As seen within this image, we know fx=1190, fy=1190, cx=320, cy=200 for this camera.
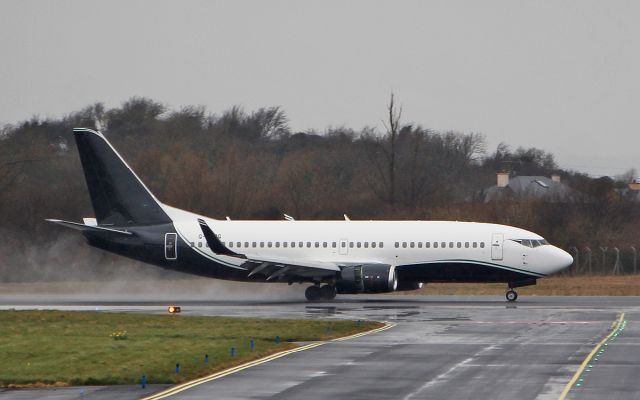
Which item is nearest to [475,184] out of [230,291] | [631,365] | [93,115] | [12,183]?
[93,115]

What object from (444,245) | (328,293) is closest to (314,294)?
(328,293)

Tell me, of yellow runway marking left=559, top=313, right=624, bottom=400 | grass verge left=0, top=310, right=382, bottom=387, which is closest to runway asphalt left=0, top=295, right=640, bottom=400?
yellow runway marking left=559, top=313, right=624, bottom=400

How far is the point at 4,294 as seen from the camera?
56.3m

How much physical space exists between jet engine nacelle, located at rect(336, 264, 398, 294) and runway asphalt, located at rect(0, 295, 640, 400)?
2697 mm

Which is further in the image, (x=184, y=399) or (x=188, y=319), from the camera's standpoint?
(x=188, y=319)

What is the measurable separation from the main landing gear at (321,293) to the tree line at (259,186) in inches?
727

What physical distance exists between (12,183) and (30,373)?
51.1 meters

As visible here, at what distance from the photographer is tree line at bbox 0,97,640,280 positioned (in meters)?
71.4

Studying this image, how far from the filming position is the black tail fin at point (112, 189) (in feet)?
171

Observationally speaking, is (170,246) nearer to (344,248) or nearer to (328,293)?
(328,293)

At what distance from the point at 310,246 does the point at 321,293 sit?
2.22 meters

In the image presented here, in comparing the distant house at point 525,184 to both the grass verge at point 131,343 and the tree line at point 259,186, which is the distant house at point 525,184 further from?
the grass verge at point 131,343

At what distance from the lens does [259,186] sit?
255ft

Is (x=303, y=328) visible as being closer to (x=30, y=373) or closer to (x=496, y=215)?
(x=30, y=373)
